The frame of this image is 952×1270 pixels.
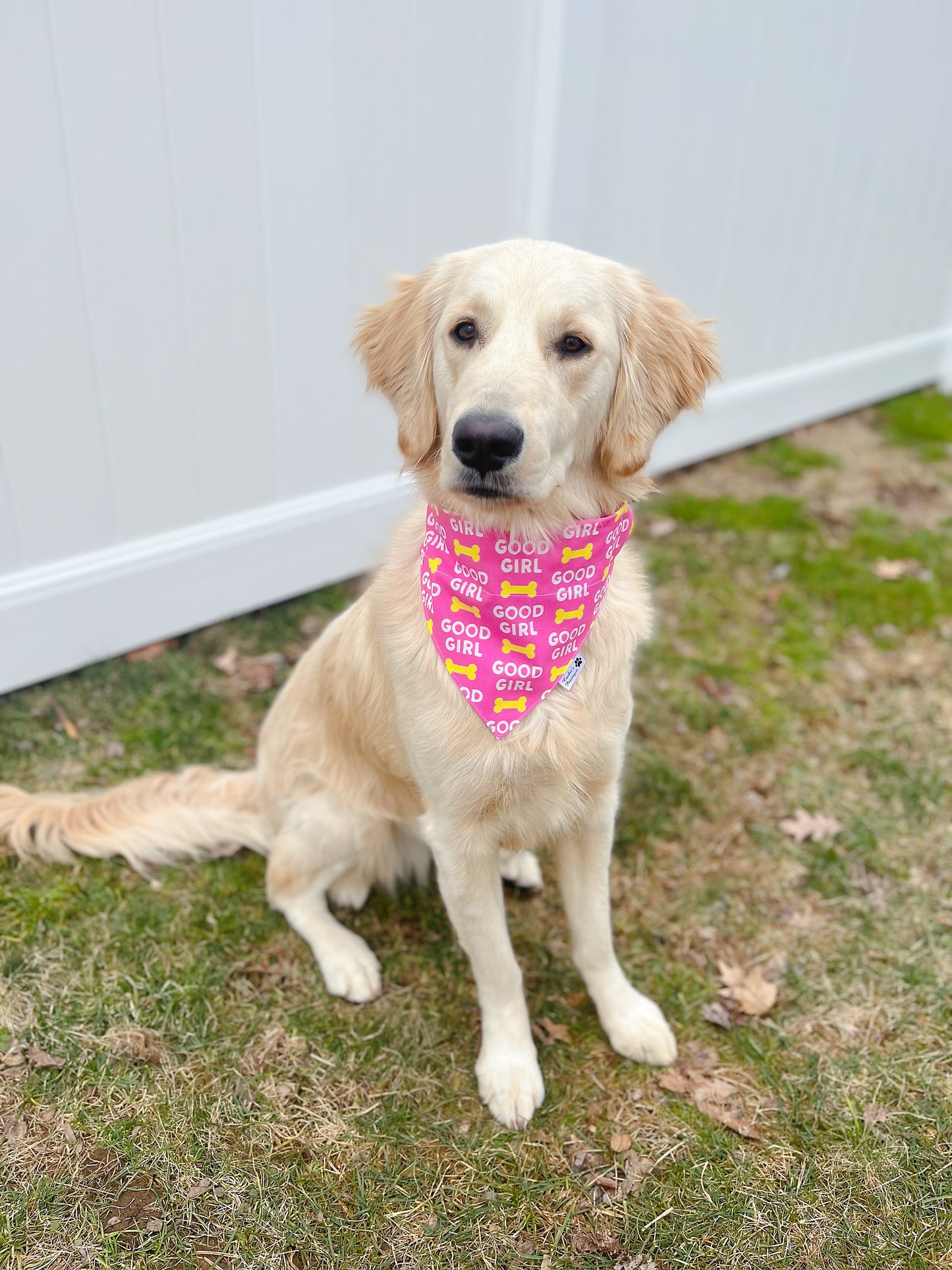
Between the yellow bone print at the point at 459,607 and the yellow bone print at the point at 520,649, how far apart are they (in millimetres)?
81

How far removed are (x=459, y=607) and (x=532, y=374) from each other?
485mm

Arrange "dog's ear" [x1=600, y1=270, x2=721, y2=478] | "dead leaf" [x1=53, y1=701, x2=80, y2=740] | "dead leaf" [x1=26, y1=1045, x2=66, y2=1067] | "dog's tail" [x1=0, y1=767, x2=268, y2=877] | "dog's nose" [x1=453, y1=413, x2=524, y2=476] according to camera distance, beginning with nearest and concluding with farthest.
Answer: "dog's nose" [x1=453, y1=413, x2=524, y2=476] < "dog's ear" [x1=600, y1=270, x2=721, y2=478] < "dead leaf" [x1=26, y1=1045, x2=66, y2=1067] < "dog's tail" [x1=0, y1=767, x2=268, y2=877] < "dead leaf" [x1=53, y1=701, x2=80, y2=740]

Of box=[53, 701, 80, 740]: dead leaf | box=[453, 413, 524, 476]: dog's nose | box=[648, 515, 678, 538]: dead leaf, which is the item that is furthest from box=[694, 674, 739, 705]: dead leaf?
box=[53, 701, 80, 740]: dead leaf

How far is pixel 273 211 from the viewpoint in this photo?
308 cm

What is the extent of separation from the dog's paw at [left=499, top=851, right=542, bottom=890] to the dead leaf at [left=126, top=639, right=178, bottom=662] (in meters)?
1.57

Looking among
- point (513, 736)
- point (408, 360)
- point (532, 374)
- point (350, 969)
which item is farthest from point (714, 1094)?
point (408, 360)

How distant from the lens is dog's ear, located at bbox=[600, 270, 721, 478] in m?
1.84

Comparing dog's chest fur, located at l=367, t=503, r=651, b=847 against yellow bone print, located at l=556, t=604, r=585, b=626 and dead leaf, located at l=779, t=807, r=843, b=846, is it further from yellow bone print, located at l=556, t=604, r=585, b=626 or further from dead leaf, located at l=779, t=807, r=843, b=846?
dead leaf, located at l=779, t=807, r=843, b=846

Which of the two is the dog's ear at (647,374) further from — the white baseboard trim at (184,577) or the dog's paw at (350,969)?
the dog's paw at (350,969)

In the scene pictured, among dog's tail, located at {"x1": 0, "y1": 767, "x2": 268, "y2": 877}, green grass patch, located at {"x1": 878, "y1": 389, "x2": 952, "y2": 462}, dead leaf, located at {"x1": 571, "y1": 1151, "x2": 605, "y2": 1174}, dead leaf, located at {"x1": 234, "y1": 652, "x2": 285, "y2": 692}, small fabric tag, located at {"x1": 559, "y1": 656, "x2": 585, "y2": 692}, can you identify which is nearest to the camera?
small fabric tag, located at {"x1": 559, "y1": 656, "x2": 585, "y2": 692}

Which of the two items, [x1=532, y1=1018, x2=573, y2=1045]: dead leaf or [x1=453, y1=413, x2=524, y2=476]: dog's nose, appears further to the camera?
[x1=532, y1=1018, x2=573, y2=1045]: dead leaf

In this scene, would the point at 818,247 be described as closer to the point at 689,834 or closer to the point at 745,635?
→ the point at 745,635

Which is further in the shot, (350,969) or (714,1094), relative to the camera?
(350,969)

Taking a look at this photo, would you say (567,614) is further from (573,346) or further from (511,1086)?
(511,1086)
